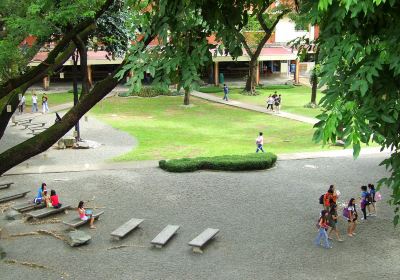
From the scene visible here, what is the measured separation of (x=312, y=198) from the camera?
1662 centimetres

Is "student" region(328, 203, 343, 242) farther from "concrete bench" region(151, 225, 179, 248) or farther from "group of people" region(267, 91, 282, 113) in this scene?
"group of people" region(267, 91, 282, 113)

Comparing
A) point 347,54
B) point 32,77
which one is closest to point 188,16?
point 347,54

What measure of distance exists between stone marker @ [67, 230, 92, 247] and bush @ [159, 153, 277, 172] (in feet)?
22.1

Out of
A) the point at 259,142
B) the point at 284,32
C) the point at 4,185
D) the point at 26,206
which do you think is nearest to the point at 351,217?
the point at 259,142

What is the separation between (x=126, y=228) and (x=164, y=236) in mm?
1255

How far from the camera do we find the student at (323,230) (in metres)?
12.7

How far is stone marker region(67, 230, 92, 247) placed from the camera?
42.5 ft

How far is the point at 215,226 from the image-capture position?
14336mm

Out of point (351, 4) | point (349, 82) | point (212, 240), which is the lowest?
point (212, 240)

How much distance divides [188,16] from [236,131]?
22281mm

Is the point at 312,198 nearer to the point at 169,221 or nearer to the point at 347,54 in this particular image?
the point at 169,221

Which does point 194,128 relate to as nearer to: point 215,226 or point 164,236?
point 215,226

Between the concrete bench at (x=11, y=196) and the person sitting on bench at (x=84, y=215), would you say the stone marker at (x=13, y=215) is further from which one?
the person sitting on bench at (x=84, y=215)

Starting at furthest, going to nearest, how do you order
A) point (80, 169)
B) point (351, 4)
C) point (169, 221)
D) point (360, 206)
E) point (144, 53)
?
1. point (80, 169)
2. point (360, 206)
3. point (169, 221)
4. point (144, 53)
5. point (351, 4)
